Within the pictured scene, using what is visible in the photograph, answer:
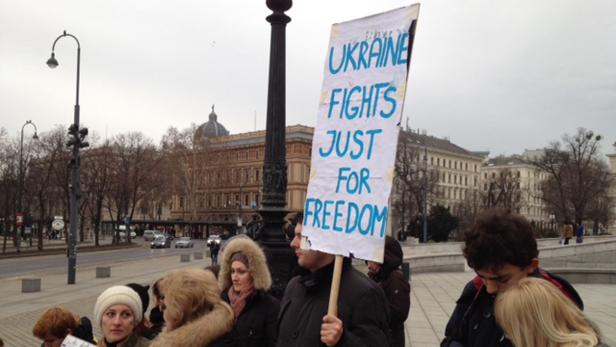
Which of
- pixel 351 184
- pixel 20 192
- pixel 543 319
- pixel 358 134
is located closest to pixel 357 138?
pixel 358 134

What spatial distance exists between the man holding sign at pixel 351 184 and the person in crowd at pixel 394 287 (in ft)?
6.32

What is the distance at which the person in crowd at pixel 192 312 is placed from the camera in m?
3.37

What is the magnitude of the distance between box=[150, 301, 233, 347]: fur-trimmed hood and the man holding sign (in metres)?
0.37

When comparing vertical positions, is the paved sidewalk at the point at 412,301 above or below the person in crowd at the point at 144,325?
below

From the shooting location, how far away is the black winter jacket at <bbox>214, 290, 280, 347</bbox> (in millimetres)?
4129

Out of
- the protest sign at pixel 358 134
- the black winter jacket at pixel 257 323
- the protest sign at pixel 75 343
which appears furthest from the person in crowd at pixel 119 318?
the protest sign at pixel 358 134

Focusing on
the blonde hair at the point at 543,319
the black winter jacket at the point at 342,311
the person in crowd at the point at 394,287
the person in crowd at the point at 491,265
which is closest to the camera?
the blonde hair at the point at 543,319

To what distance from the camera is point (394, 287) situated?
17.7 ft

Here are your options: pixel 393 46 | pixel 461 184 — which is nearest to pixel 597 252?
pixel 393 46

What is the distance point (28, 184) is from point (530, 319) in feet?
176

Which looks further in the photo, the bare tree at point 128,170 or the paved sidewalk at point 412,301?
the bare tree at point 128,170

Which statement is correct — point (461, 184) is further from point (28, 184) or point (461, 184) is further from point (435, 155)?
point (28, 184)

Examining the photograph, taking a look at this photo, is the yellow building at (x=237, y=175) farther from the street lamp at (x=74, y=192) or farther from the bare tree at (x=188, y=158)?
the street lamp at (x=74, y=192)

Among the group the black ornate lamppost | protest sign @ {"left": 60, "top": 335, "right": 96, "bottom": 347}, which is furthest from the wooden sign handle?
the black ornate lamppost
